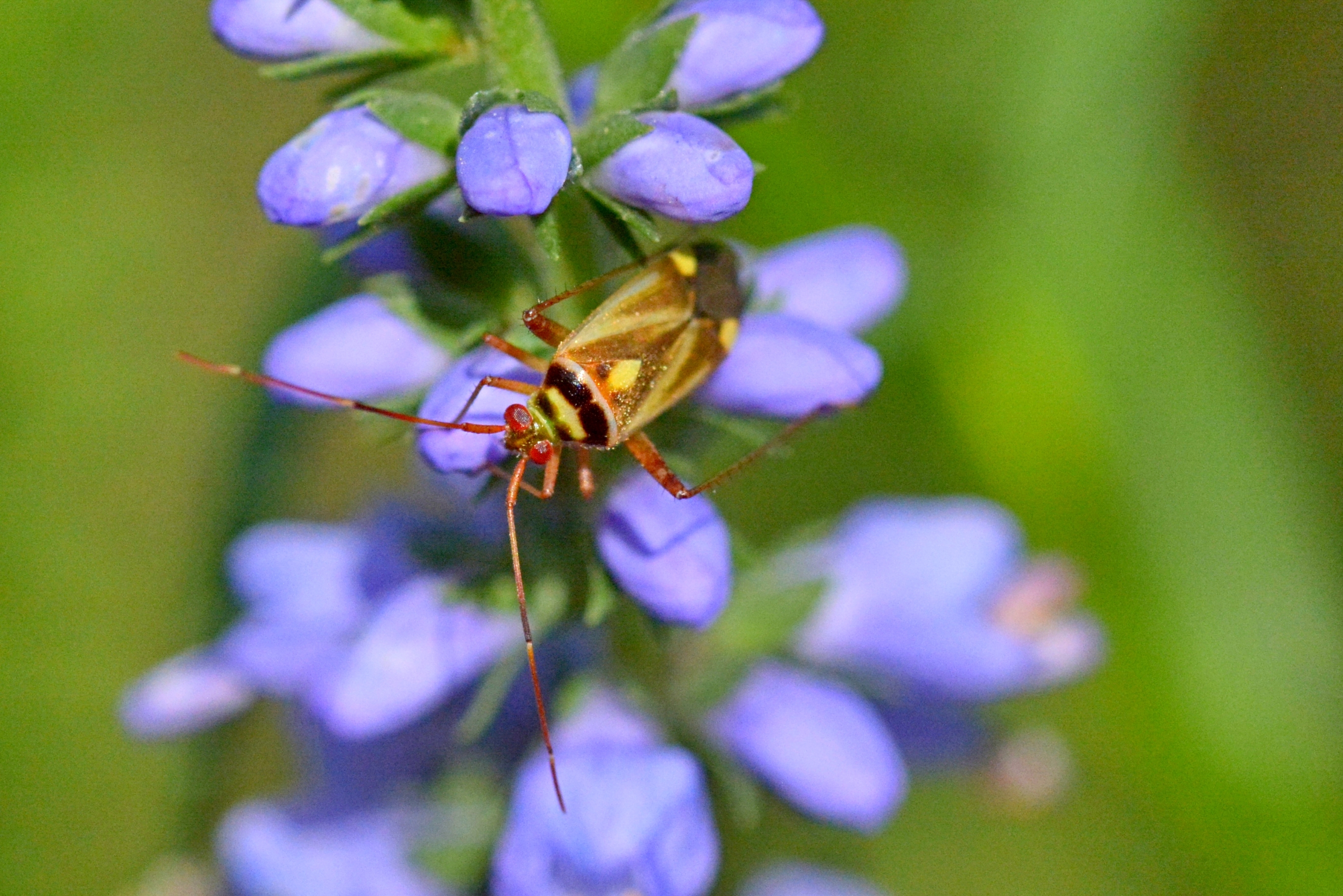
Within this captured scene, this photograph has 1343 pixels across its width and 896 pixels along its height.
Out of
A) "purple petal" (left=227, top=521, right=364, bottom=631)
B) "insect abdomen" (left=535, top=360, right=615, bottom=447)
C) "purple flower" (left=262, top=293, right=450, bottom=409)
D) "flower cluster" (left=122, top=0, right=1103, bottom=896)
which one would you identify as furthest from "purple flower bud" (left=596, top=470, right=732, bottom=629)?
"purple petal" (left=227, top=521, right=364, bottom=631)

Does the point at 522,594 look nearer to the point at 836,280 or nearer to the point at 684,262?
the point at 684,262

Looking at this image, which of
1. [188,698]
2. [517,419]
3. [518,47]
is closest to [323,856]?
[188,698]

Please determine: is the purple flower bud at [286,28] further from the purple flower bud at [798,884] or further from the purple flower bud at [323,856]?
the purple flower bud at [798,884]

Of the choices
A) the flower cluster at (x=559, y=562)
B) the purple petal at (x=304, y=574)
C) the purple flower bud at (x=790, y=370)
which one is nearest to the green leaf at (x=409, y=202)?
the flower cluster at (x=559, y=562)

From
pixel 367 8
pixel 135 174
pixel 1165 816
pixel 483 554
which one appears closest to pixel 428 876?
pixel 483 554

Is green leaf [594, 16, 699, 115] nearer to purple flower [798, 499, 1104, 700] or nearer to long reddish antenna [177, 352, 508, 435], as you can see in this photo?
long reddish antenna [177, 352, 508, 435]
